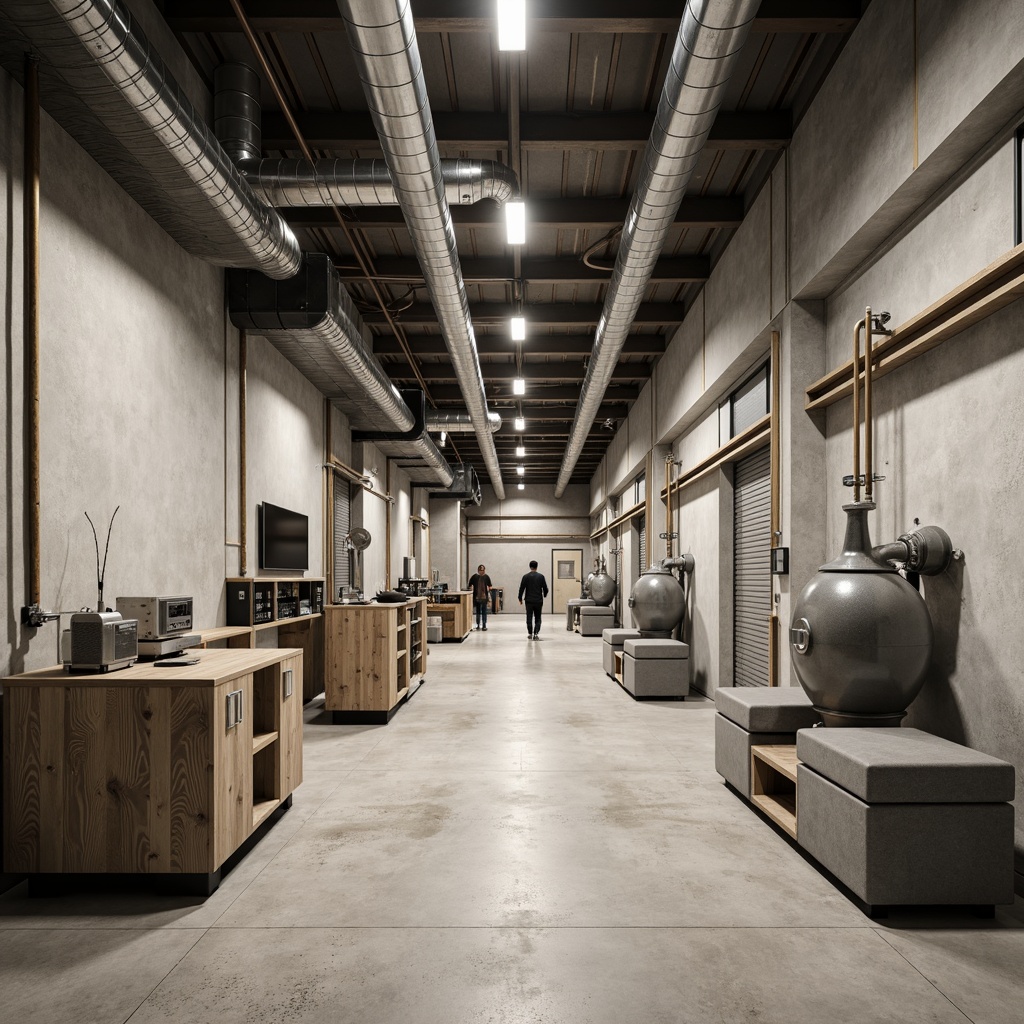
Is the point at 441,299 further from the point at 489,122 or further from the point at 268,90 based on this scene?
the point at 268,90

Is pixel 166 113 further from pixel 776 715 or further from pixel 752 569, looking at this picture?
pixel 752 569

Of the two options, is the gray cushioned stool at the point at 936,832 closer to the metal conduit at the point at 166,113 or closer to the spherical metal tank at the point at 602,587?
the metal conduit at the point at 166,113

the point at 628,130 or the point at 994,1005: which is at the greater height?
the point at 628,130

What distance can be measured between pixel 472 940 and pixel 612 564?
48.5 feet

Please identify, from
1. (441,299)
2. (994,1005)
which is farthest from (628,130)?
(994,1005)

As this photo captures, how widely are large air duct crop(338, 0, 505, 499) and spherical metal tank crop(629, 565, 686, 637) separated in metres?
3.65

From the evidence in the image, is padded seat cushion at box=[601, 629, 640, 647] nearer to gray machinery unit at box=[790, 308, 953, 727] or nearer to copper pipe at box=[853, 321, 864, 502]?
copper pipe at box=[853, 321, 864, 502]

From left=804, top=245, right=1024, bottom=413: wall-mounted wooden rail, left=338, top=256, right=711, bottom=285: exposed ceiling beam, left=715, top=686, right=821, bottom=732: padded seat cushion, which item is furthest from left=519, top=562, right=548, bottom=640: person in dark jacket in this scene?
left=715, top=686, right=821, bottom=732: padded seat cushion

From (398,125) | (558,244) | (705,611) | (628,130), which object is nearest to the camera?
(398,125)

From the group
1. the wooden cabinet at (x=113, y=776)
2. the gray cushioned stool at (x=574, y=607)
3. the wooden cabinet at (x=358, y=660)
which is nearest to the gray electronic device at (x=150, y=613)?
the wooden cabinet at (x=113, y=776)

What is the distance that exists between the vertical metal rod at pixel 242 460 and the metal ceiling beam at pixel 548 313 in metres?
2.63

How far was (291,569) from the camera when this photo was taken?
23.3 feet

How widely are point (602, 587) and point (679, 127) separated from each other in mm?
12181

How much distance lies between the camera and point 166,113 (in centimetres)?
327
